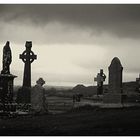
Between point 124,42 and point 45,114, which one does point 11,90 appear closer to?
point 45,114

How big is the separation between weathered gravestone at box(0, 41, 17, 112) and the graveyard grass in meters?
0.51

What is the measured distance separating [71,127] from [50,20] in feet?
7.37

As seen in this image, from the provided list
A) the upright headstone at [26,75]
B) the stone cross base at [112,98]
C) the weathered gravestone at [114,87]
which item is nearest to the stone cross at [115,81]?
the weathered gravestone at [114,87]

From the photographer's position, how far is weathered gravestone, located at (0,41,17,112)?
32.8 ft

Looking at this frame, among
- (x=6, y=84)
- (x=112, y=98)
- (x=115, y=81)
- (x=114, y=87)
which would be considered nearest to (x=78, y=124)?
(x=6, y=84)

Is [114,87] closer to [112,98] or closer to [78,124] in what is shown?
[112,98]

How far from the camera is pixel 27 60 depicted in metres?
10.4

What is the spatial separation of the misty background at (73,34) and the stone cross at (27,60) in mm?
456

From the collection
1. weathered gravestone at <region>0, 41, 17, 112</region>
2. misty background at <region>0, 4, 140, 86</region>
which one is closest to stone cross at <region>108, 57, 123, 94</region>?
misty background at <region>0, 4, 140, 86</region>

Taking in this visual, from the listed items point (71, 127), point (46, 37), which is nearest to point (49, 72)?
point (46, 37)

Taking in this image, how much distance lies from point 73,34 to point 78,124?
1856 mm

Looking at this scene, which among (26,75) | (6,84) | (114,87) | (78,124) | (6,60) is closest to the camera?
(78,124)

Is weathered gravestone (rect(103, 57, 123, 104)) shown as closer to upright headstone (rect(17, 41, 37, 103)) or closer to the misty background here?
upright headstone (rect(17, 41, 37, 103))

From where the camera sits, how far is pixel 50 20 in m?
9.42
